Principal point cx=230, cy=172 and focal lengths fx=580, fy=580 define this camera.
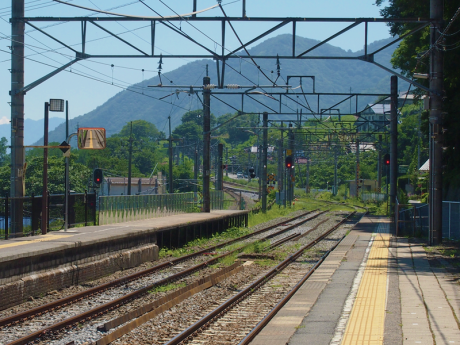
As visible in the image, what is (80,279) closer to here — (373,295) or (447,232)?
(373,295)

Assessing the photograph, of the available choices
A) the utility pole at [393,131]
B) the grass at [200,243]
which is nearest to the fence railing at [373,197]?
the utility pole at [393,131]

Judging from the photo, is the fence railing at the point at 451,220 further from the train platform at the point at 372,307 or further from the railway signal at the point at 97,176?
the railway signal at the point at 97,176

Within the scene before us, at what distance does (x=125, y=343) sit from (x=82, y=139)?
1022 cm

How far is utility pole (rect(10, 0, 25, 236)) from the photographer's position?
1642cm

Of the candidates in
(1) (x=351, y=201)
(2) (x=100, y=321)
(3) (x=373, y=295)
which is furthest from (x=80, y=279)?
(1) (x=351, y=201)

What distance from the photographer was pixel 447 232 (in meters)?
25.1

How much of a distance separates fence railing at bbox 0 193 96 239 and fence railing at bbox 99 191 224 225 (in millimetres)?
561

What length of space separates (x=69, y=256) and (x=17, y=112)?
16.0 feet

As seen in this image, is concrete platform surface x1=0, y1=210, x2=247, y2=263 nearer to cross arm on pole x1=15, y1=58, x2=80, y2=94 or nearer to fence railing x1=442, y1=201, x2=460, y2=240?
cross arm on pole x1=15, y1=58, x2=80, y2=94

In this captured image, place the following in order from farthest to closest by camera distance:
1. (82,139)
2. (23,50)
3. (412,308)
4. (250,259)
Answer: (250,259), (82,139), (23,50), (412,308)

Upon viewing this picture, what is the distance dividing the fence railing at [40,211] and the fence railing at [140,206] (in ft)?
1.84

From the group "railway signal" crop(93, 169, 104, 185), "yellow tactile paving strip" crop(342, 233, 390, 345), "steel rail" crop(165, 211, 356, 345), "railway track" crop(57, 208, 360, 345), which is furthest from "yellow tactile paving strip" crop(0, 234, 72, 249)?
"railway signal" crop(93, 169, 104, 185)

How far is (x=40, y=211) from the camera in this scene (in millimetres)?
18484

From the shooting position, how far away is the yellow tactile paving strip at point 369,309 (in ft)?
28.0
